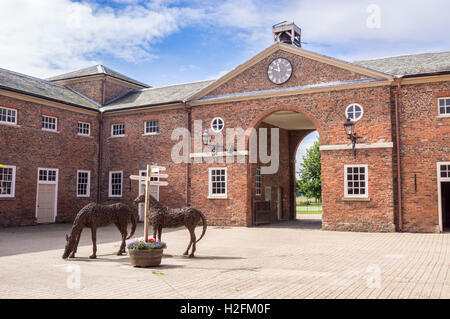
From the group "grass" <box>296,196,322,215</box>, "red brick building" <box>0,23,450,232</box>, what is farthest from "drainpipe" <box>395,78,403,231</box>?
"grass" <box>296,196,322,215</box>

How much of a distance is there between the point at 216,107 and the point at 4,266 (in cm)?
1311

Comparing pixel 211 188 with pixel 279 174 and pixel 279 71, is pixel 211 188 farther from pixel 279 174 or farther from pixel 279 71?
pixel 279 71

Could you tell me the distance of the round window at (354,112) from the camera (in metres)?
17.1

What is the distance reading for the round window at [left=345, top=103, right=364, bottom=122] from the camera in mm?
17062

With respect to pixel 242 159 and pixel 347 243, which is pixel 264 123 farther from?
pixel 347 243

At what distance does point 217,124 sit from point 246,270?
12485mm

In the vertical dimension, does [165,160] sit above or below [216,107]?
below

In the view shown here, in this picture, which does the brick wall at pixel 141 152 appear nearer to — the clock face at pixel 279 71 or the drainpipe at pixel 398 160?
the clock face at pixel 279 71

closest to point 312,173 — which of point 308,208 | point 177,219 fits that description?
point 308,208

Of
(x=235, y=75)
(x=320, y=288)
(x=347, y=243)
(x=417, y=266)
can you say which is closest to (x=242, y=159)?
(x=235, y=75)

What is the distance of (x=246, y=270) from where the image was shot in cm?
847

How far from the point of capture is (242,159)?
19328mm

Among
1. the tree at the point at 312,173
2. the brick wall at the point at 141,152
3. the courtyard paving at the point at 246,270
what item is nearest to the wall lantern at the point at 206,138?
the brick wall at the point at 141,152

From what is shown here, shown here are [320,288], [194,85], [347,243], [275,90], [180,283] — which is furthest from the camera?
[194,85]
